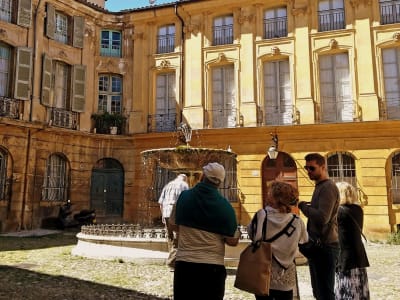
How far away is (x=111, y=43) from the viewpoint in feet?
63.7

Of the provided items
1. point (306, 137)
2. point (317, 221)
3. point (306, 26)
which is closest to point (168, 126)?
point (306, 137)

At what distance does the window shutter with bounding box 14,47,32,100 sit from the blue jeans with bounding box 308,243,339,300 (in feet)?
48.1

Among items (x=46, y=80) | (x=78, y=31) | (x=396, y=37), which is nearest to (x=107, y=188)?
(x=46, y=80)

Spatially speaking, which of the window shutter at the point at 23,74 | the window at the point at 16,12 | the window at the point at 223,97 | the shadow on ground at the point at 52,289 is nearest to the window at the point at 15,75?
the window shutter at the point at 23,74

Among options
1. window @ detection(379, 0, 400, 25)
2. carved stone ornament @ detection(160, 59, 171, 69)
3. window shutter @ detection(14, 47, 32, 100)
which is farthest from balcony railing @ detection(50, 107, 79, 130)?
window @ detection(379, 0, 400, 25)

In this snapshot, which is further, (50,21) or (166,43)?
(166,43)

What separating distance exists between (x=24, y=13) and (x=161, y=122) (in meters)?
7.19

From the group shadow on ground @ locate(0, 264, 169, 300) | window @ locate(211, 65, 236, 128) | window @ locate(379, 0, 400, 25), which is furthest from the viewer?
window @ locate(211, 65, 236, 128)

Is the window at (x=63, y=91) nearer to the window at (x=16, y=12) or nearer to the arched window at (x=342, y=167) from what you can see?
the window at (x=16, y=12)

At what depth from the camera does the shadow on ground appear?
19.7ft

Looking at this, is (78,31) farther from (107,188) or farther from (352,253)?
(352,253)

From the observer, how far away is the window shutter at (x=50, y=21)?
16.9 metres

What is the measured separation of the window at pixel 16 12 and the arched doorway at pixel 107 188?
6702 millimetres

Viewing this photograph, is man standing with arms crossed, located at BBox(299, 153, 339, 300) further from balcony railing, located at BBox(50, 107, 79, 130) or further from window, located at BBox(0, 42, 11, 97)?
window, located at BBox(0, 42, 11, 97)
